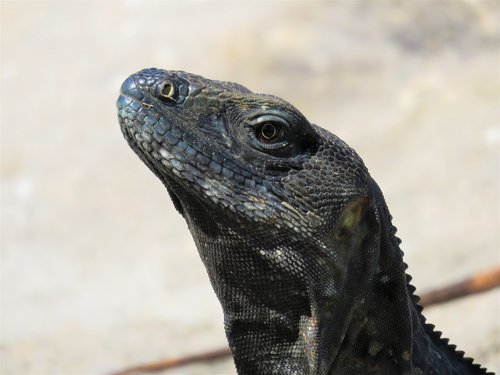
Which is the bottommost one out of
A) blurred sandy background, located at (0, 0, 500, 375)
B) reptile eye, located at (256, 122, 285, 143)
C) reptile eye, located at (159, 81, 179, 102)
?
reptile eye, located at (256, 122, 285, 143)

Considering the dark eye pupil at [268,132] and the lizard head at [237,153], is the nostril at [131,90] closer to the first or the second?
the lizard head at [237,153]

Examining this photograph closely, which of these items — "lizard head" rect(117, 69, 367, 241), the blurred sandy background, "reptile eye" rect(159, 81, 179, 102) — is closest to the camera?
"lizard head" rect(117, 69, 367, 241)

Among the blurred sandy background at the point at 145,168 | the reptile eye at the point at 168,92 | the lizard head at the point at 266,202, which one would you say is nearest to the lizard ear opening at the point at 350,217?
the lizard head at the point at 266,202

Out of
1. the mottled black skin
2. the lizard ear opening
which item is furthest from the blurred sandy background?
the lizard ear opening

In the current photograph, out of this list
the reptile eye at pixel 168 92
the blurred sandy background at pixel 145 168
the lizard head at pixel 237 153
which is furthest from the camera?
the blurred sandy background at pixel 145 168

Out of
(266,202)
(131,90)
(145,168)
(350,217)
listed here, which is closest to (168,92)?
(131,90)

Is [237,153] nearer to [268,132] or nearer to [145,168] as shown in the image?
[268,132]

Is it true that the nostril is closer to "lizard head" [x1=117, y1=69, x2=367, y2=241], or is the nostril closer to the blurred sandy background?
"lizard head" [x1=117, y1=69, x2=367, y2=241]
